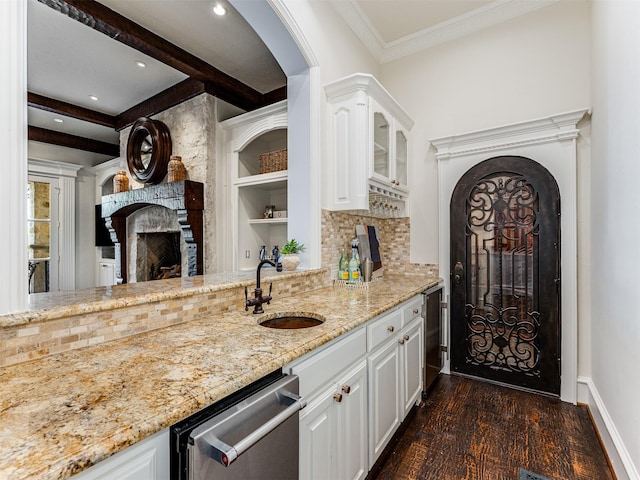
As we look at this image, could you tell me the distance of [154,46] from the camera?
2.80 m

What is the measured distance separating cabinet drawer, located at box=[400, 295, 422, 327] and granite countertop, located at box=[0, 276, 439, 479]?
2.35 ft

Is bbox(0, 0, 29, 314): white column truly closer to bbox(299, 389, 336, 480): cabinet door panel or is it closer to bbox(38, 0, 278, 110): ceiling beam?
bbox(299, 389, 336, 480): cabinet door panel

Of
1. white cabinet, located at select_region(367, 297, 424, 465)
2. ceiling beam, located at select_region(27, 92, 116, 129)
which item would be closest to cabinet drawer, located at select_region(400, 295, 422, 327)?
white cabinet, located at select_region(367, 297, 424, 465)

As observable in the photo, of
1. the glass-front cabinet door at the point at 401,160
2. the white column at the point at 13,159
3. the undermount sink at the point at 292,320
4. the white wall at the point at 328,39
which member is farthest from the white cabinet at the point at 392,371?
the white wall at the point at 328,39

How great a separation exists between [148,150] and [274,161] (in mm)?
2038

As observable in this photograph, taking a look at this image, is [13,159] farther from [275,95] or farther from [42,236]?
[42,236]

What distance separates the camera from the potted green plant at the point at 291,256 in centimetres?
224

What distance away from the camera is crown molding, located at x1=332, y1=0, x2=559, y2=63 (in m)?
2.71

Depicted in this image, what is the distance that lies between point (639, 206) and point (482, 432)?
1591 millimetres

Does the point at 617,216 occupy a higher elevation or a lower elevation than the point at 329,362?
higher

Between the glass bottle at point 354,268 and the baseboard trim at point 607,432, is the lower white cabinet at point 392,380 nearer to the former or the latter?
the glass bottle at point 354,268

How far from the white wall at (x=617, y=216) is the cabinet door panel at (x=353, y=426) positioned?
1195mm

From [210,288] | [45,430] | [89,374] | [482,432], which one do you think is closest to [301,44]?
[210,288]

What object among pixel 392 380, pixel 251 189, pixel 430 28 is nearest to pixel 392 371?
pixel 392 380
